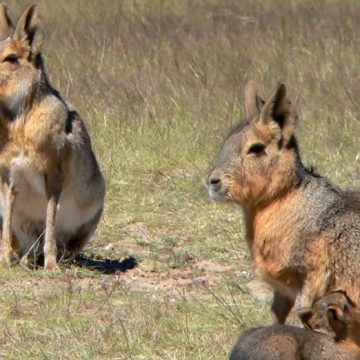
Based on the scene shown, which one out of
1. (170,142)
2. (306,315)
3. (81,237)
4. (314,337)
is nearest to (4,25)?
(81,237)

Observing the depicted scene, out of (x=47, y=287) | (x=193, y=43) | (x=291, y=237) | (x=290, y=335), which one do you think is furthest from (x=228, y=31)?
(x=290, y=335)

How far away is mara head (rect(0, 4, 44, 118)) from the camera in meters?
7.52

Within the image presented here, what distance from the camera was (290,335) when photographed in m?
5.26

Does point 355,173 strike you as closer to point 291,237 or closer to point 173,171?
point 173,171

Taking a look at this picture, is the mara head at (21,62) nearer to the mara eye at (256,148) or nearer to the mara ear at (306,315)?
the mara eye at (256,148)

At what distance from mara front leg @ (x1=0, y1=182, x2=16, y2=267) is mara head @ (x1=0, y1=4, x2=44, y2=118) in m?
0.48

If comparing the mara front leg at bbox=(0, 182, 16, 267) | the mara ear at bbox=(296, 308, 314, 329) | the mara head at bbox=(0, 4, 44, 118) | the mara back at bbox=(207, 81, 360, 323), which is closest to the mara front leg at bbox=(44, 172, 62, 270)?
the mara front leg at bbox=(0, 182, 16, 267)

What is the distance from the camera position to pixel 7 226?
307 inches

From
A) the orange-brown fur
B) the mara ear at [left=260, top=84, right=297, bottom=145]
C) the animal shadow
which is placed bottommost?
the animal shadow

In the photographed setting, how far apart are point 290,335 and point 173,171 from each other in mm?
4381

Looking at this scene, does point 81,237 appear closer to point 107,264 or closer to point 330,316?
point 107,264

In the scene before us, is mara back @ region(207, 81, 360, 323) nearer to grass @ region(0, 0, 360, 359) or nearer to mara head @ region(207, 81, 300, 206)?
mara head @ region(207, 81, 300, 206)

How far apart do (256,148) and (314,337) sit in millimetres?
1078

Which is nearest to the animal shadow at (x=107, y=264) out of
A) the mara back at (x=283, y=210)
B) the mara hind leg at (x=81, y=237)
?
the mara hind leg at (x=81, y=237)
